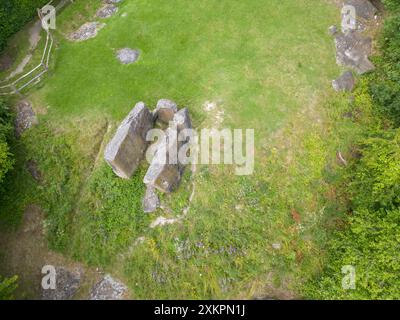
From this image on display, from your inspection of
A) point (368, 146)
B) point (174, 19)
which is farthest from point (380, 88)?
point (174, 19)

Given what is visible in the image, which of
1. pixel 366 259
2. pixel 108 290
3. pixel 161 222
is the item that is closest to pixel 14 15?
pixel 161 222

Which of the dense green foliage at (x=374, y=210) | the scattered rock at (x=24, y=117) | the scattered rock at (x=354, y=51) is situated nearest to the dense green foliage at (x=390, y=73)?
the dense green foliage at (x=374, y=210)

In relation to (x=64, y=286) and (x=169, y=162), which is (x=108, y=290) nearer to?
(x=64, y=286)

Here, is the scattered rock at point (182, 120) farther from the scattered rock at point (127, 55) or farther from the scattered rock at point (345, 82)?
the scattered rock at point (345, 82)

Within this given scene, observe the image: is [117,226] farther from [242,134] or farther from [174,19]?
[174,19]

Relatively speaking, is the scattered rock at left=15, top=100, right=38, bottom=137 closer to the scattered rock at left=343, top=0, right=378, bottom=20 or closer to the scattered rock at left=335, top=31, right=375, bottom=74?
the scattered rock at left=335, top=31, right=375, bottom=74

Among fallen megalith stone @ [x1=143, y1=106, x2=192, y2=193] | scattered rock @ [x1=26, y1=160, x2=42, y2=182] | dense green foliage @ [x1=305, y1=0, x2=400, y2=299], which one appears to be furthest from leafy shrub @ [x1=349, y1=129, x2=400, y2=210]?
scattered rock @ [x1=26, y1=160, x2=42, y2=182]
